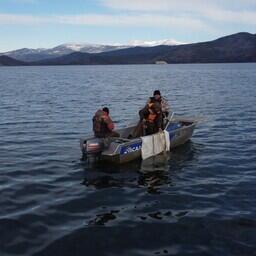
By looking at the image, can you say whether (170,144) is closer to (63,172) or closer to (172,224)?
(63,172)

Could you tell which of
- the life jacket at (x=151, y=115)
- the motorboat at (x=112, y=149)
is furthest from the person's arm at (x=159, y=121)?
the motorboat at (x=112, y=149)

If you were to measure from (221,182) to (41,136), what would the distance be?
12.0m

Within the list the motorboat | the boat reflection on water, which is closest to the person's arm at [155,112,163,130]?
the motorboat

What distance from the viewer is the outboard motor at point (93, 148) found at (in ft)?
62.0

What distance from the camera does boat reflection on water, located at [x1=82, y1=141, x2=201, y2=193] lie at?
16781 millimetres

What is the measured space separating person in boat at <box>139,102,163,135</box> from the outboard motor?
2774 mm

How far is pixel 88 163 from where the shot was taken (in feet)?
62.8

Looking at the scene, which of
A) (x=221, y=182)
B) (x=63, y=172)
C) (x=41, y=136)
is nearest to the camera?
(x=221, y=182)

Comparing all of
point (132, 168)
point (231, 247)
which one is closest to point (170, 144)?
point (132, 168)

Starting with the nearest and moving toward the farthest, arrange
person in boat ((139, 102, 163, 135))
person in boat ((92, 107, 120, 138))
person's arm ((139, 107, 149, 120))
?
person in boat ((92, 107, 120, 138)) → person in boat ((139, 102, 163, 135)) → person's arm ((139, 107, 149, 120))

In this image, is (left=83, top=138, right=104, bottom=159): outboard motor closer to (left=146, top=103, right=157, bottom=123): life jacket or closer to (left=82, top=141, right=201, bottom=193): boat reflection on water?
(left=82, top=141, right=201, bottom=193): boat reflection on water

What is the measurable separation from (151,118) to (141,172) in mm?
3425

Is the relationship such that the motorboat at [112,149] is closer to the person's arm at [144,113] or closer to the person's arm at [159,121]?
the person's arm at [159,121]

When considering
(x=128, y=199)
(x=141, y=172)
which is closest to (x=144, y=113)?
(x=141, y=172)
